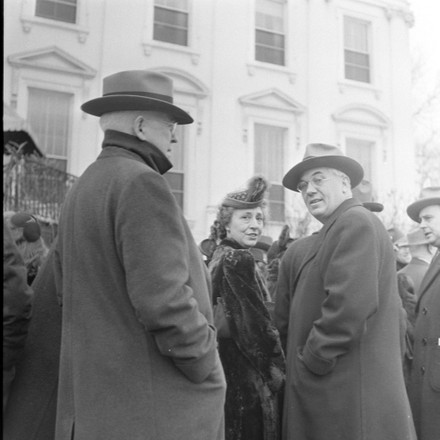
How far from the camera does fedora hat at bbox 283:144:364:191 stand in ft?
10.6

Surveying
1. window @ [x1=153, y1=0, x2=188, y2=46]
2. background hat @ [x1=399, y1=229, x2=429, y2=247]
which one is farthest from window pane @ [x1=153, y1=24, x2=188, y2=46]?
background hat @ [x1=399, y1=229, x2=429, y2=247]

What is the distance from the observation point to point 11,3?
11.0 metres

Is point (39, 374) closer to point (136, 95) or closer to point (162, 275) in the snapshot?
point (162, 275)

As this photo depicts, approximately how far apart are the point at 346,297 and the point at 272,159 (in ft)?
36.6

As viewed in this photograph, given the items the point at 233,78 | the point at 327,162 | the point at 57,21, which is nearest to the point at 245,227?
the point at 327,162

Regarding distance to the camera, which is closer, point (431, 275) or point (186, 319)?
point (186, 319)

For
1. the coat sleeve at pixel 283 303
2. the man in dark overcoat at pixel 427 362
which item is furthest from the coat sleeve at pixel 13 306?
the man in dark overcoat at pixel 427 362

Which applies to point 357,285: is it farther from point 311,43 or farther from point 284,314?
point 311,43

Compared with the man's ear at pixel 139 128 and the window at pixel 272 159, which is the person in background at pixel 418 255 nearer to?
the man's ear at pixel 139 128

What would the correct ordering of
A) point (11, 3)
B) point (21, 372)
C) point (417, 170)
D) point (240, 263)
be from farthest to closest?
point (417, 170) → point (11, 3) → point (240, 263) → point (21, 372)

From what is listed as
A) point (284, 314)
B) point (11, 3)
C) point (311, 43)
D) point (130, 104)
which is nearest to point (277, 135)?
point (311, 43)

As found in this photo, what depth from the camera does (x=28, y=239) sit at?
3.95 metres

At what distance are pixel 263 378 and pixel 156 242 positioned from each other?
1395 mm

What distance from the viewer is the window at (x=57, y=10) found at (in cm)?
1166
